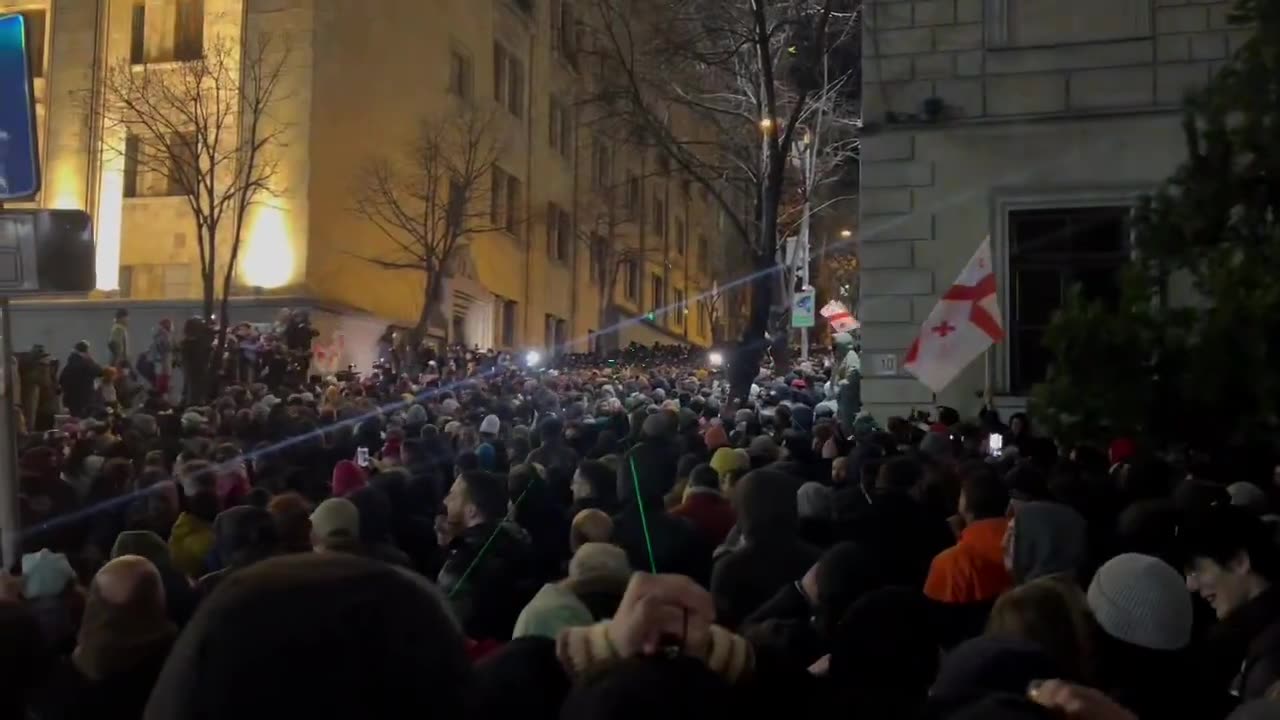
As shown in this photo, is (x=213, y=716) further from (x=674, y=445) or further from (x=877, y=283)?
(x=877, y=283)

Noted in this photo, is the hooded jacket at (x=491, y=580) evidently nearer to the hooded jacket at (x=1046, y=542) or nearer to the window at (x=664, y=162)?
the hooded jacket at (x=1046, y=542)

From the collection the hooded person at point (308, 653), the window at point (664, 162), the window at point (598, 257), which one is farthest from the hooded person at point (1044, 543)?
the window at point (598, 257)

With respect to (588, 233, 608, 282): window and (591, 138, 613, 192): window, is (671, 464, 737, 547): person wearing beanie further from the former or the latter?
(591, 138, 613, 192): window

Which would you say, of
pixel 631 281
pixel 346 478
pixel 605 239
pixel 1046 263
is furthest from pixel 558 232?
pixel 346 478

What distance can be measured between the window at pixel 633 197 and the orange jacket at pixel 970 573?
4761 cm

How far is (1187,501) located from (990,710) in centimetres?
371

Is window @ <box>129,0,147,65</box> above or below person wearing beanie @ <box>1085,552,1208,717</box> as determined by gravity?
above

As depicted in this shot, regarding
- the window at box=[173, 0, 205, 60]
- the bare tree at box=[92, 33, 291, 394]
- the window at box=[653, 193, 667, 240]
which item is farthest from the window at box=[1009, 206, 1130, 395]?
the window at box=[653, 193, 667, 240]

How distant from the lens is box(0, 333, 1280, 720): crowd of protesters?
1491 mm

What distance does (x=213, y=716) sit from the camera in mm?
1389

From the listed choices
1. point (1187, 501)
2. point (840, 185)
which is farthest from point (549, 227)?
point (1187, 501)

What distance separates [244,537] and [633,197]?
161 feet

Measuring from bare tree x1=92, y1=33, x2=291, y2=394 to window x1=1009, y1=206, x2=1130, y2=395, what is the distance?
65.0ft

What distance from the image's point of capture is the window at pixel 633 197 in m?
53.1
